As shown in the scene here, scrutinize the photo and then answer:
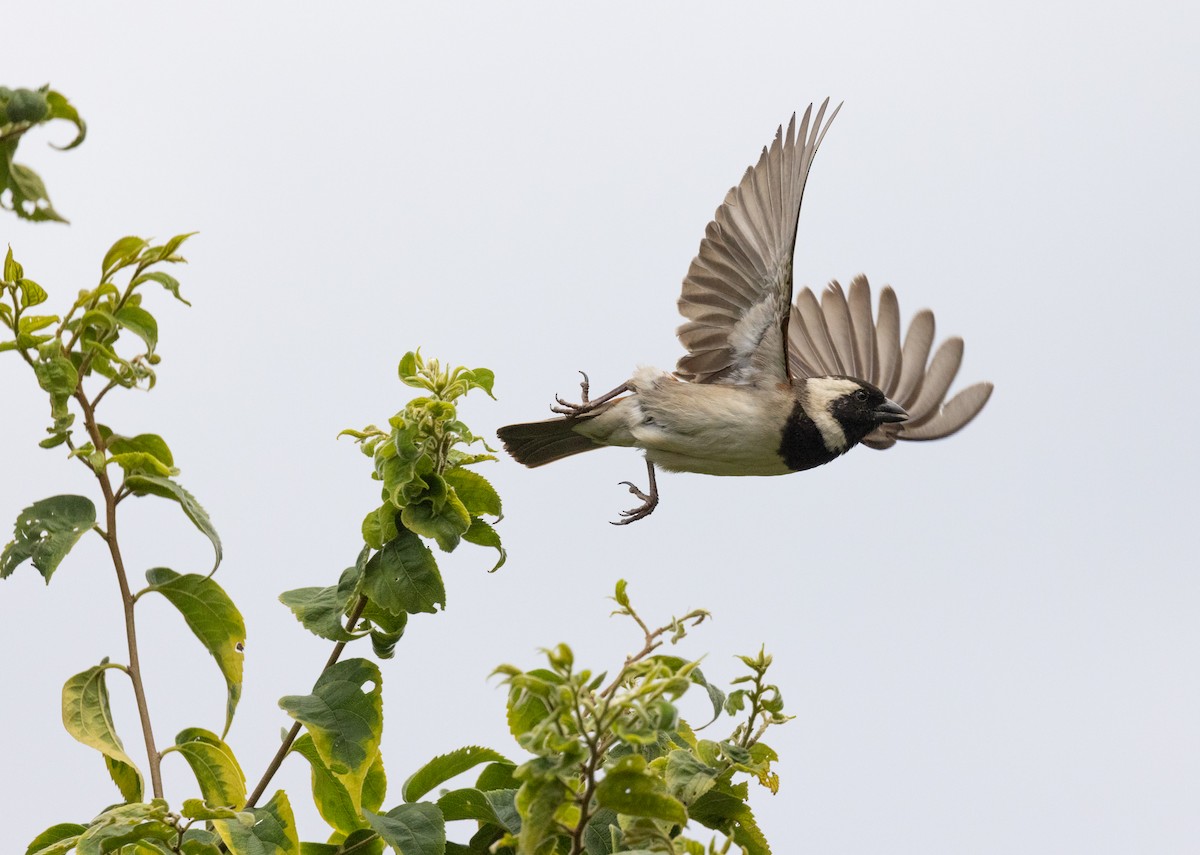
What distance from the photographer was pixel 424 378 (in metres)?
2.76

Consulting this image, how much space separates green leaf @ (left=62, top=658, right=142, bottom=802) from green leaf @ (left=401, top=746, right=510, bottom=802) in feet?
1.65

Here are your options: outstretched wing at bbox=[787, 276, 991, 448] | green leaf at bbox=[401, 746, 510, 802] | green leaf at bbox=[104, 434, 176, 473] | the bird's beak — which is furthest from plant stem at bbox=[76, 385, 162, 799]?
outstretched wing at bbox=[787, 276, 991, 448]

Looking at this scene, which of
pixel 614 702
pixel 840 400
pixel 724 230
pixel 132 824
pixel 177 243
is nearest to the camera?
pixel 614 702

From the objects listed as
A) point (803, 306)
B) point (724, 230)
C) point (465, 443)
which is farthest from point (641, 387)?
point (465, 443)

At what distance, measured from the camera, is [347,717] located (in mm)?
2725

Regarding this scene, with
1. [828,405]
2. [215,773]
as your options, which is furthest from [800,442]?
[215,773]

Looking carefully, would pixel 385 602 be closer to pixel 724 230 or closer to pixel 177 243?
pixel 177 243

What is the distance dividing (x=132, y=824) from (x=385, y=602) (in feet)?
2.00

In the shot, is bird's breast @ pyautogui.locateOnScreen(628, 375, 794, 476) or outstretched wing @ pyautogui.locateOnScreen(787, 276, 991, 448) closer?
bird's breast @ pyautogui.locateOnScreen(628, 375, 794, 476)

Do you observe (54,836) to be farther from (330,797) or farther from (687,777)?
(687,777)

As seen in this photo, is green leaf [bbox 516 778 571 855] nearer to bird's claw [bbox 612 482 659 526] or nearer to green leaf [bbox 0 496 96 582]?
green leaf [bbox 0 496 96 582]

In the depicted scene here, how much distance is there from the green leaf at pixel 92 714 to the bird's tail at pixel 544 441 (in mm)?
3659

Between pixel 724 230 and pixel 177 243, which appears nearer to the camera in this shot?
pixel 177 243

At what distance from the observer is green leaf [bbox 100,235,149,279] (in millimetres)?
2482
